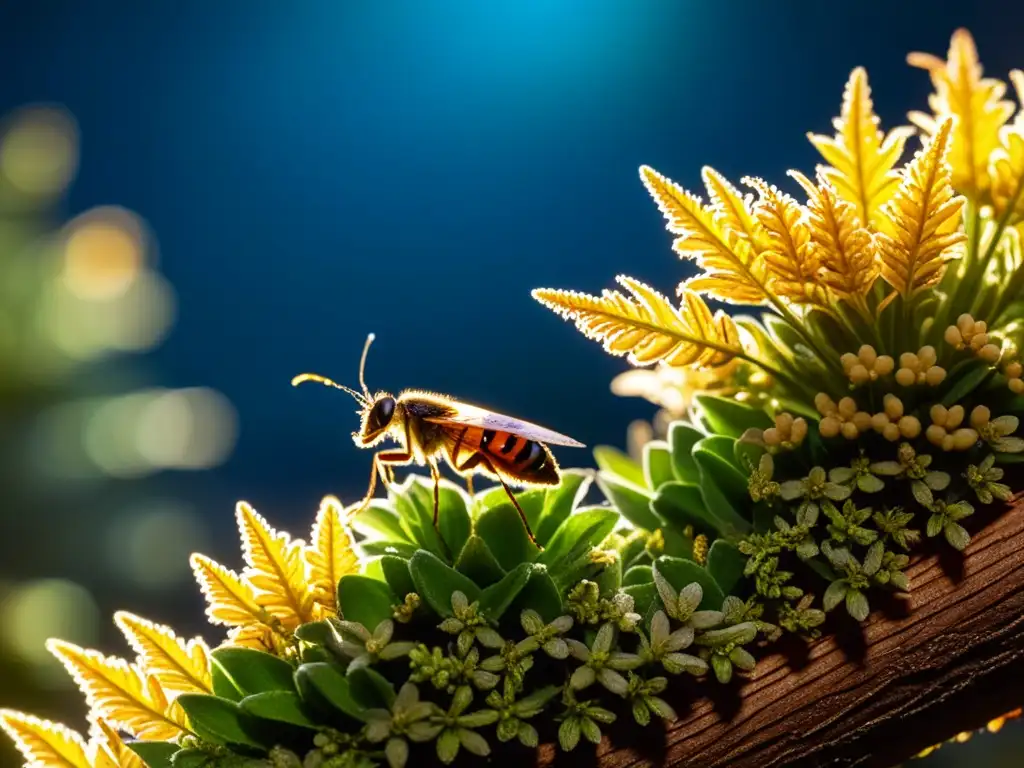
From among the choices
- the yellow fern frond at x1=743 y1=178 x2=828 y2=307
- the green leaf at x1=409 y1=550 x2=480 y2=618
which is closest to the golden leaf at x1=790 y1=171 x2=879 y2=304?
the yellow fern frond at x1=743 y1=178 x2=828 y2=307

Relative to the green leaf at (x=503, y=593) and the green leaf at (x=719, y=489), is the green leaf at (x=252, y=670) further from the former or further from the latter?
the green leaf at (x=719, y=489)

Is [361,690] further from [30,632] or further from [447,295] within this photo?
[447,295]

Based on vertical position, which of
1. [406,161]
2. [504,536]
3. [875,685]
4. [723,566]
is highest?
[406,161]

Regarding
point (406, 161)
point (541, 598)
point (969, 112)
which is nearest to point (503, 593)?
point (541, 598)

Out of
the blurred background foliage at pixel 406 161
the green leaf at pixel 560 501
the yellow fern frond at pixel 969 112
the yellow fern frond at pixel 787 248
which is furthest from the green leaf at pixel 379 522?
the blurred background foliage at pixel 406 161

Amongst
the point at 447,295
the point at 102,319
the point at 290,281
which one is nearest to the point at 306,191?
the point at 290,281

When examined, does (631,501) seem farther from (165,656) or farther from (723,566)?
(165,656)
